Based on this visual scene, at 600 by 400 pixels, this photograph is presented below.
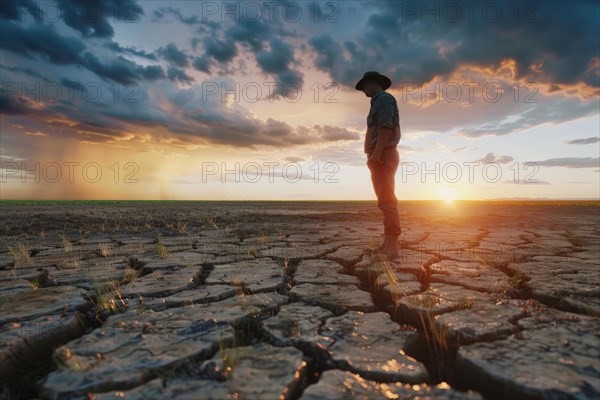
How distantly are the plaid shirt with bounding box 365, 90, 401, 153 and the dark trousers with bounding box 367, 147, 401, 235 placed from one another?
93 mm

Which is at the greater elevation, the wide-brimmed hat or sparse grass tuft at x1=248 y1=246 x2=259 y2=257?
the wide-brimmed hat

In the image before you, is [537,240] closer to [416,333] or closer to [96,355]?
[416,333]

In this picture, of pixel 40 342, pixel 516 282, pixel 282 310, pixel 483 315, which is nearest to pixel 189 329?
pixel 282 310

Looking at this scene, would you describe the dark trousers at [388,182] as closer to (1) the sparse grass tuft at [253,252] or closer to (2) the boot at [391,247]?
(2) the boot at [391,247]

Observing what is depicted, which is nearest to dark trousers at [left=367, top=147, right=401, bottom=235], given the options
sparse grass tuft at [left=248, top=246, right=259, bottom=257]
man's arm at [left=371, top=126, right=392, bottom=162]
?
man's arm at [left=371, top=126, right=392, bottom=162]

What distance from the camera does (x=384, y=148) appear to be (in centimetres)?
295

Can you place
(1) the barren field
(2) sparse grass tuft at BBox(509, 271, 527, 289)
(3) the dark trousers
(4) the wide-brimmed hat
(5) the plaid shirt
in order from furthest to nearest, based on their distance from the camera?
(4) the wide-brimmed hat → (3) the dark trousers → (5) the plaid shirt → (2) sparse grass tuft at BBox(509, 271, 527, 289) → (1) the barren field

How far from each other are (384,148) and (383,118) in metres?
0.25

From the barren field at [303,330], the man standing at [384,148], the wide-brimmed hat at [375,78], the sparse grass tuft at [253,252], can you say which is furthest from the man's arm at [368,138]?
the sparse grass tuft at [253,252]

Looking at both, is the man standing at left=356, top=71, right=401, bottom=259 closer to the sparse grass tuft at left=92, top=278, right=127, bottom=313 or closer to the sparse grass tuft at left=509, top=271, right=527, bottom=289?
the sparse grass tuft at left=509, top=271, right=527, bottom=289

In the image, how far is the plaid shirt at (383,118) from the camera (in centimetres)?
284

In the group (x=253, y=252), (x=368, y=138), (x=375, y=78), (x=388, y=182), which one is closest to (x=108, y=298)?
(x=253, y=252)

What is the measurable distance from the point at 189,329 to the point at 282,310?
0.45m

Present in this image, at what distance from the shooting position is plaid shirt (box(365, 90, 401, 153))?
9.32 ft
